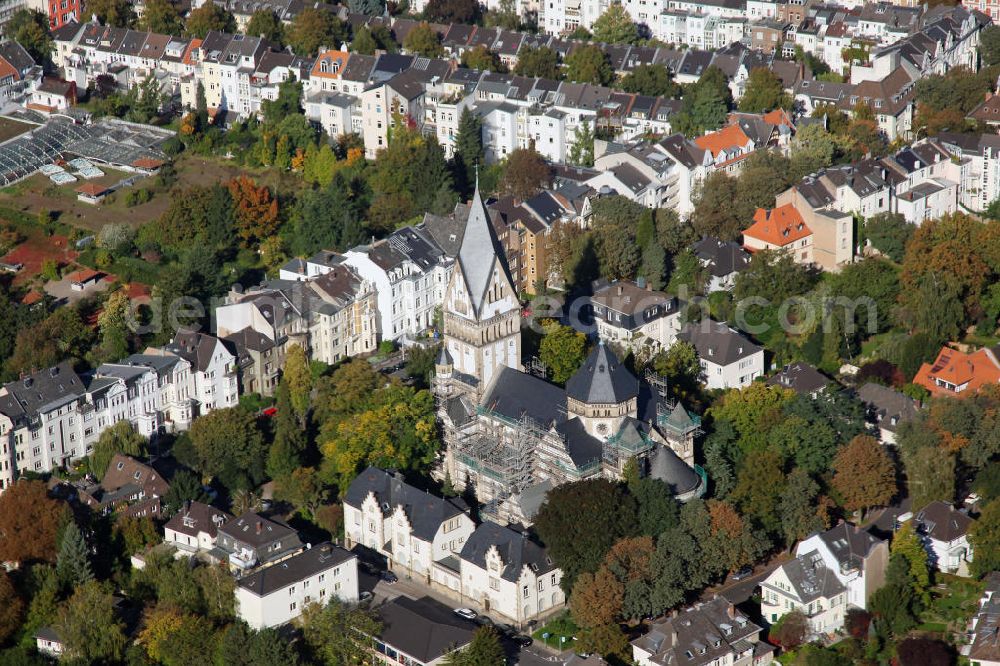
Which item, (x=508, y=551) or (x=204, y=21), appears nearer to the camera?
(x=508, y=551)

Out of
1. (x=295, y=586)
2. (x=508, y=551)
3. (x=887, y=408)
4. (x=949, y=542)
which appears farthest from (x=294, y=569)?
(x=887, y=408)

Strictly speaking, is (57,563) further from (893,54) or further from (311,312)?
(893,54)

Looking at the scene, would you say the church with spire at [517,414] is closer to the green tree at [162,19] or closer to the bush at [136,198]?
the bush at [136,198]


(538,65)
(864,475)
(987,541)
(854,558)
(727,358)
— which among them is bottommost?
(854,558)

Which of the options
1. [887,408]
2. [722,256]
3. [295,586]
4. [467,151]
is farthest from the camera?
[467,151]

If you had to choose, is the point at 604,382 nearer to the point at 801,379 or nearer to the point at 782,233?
the point at 801,379
